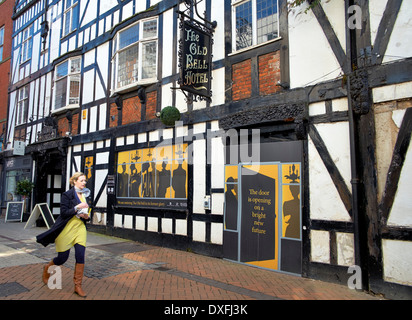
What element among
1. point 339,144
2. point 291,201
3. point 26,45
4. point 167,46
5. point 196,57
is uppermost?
point 26,45

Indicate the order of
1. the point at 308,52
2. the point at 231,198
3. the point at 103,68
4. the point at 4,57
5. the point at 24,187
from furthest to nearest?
1. the point at 4,57
2. the point at 24,187
3. the point at 103,68
4. the point at 231,198
5. the point at 308,52

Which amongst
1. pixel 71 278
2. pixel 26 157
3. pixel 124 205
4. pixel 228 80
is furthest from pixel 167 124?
pixel 26 157

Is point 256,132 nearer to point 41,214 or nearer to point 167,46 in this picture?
point 167,46

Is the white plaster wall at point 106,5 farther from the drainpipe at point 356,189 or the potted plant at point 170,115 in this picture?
the drainpipe at point 356,189

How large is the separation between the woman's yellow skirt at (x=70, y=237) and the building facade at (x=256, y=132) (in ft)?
10.2

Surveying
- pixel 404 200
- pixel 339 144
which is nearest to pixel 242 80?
pixel 339 144

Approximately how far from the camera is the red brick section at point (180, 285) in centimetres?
421

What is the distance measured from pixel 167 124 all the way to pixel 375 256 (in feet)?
17.2

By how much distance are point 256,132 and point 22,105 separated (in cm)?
1371

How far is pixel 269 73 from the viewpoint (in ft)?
19.8

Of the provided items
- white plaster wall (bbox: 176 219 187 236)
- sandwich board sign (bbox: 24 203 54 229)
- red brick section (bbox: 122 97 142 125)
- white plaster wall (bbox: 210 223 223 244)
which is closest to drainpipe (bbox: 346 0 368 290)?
white plaster wall (bbox: 210 223 223 244)

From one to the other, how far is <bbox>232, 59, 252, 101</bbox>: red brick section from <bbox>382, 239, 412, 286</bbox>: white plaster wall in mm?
3745

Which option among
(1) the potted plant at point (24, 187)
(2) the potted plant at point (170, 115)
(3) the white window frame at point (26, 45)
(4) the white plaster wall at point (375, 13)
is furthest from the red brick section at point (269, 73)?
(3) the white window frame at point (26, 45)
